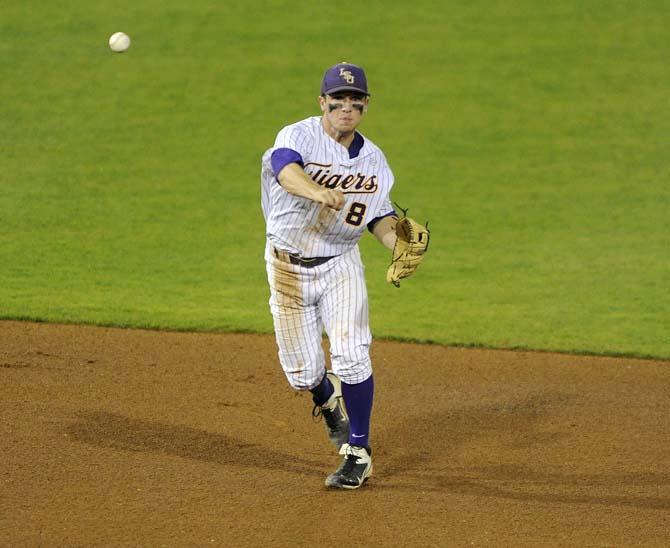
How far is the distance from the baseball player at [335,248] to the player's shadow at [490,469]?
0.39 metres

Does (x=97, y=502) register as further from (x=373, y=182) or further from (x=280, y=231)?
(x=373, y=182)

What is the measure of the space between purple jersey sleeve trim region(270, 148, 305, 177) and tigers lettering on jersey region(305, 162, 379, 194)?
0.12 metres

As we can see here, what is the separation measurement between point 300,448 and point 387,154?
8.42 metres

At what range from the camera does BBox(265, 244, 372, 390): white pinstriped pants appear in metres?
5.32

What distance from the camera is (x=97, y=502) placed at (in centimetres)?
497

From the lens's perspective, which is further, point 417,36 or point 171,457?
point 417,36

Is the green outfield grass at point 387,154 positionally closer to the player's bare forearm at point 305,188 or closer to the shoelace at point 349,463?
the shoelace at point 349,463

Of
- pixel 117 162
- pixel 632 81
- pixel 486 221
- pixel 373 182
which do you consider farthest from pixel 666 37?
pixel 373 182

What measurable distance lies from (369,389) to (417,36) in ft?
40.7

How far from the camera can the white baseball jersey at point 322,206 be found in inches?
207

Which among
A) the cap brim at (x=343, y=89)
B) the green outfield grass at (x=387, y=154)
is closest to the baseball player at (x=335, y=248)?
the cap brim at (x=343, y=89)

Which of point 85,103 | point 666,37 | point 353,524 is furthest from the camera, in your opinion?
point 666,37

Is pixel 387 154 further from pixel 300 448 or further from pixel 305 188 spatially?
pixel 305 188

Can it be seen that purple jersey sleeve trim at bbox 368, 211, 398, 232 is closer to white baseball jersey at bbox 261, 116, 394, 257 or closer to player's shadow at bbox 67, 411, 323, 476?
white baseball jersey at bbox 261, 116, 394, 257
